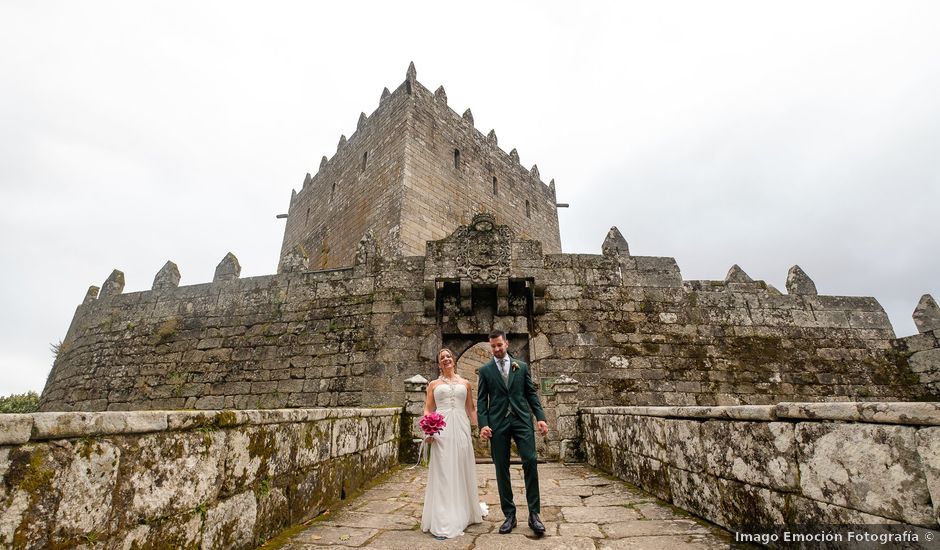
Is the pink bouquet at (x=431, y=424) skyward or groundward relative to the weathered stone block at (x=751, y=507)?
skyward

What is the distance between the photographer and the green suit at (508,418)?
3330 millimetres

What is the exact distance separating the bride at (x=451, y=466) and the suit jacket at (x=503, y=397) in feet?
0.64

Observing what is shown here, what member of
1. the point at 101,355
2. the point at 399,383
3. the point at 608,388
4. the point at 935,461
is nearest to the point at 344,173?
the point at 101,355

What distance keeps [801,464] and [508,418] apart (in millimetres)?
1956

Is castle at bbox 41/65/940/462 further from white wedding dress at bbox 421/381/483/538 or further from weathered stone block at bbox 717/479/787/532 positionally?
weathered stone block at bbox 717/479/787/532

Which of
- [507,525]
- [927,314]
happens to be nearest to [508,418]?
[507,525]

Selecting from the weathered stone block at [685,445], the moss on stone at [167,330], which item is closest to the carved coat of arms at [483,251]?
the weathered stone block at [685,445]

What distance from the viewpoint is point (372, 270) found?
32.2ft

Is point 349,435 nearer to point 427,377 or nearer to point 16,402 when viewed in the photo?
point 427,377

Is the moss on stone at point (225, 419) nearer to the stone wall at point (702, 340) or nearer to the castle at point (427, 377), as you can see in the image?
the castle at point (427, 377)

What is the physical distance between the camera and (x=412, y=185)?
1327 centimetres

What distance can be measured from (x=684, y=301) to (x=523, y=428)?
759 cm

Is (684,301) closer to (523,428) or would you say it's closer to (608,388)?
(608,388)

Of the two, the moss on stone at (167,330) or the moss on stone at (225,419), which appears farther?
the moss on stone at (167,330)
